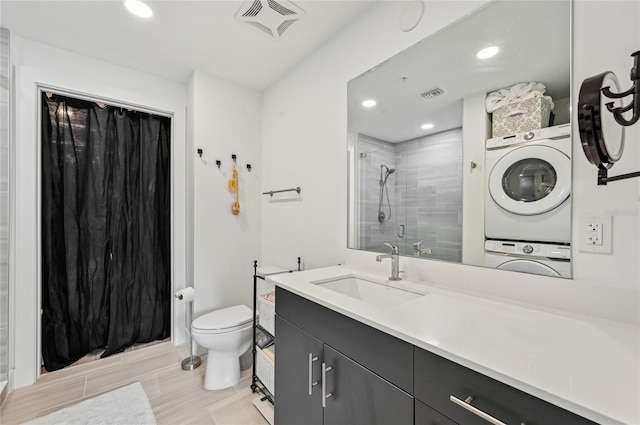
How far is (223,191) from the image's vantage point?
2.57 m

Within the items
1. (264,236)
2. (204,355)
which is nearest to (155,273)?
(204,355)

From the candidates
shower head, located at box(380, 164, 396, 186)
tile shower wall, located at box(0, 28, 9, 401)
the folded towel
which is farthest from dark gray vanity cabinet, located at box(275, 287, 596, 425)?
tile shower wall, located at box(0, 28, 9, 401)

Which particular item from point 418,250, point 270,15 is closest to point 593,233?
point 418,250

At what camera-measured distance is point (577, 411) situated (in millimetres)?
490

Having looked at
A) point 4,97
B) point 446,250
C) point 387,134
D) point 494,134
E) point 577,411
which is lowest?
point 577,411

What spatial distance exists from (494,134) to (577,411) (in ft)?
3.37

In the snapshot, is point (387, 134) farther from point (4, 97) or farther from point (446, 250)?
point (4, 97)

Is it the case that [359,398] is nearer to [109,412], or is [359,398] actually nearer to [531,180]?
[531,180]

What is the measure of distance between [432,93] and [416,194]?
537mm

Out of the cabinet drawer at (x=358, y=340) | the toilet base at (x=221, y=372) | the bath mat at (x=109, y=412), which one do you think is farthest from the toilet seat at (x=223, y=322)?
the cabinet drawer at (x=358, y=340)

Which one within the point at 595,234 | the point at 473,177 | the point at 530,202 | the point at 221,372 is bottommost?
the point at 221,372

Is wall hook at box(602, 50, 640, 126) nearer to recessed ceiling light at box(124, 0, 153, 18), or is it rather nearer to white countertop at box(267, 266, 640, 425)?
white countertop at box(267, 266, 640, 425)

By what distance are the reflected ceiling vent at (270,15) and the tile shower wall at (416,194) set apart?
93 cm

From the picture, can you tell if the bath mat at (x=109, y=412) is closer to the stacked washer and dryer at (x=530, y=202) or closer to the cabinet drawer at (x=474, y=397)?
the cabinet drawer at (x=474, y=397)
